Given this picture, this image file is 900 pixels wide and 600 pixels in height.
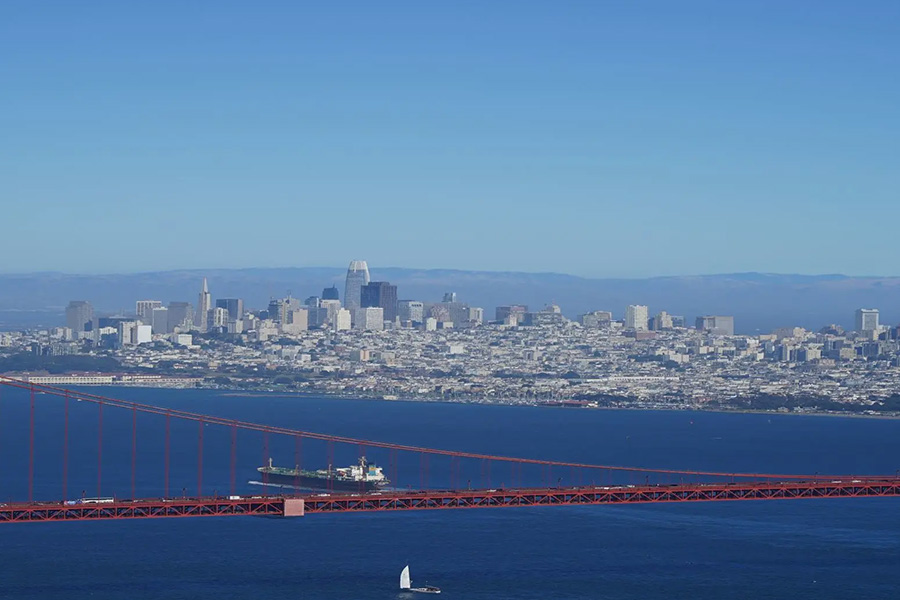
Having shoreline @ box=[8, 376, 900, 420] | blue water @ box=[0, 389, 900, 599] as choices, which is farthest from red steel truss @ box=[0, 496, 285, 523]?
shoreline @ box=[8, 376, 900, 420]

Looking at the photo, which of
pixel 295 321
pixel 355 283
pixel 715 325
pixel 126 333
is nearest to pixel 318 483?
pixel 126 333

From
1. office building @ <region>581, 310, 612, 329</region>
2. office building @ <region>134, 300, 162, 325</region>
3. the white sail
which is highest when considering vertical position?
office building @ <region>134, 300, 162, 325</region>

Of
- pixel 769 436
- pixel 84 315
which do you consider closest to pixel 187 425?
pixel 769 436

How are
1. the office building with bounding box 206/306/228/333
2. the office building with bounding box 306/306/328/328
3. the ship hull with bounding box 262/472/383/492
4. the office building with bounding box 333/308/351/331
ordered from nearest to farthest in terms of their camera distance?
the ship hull with bounding box 262/472/383/492 < the office building with bounding box 206/306/228/333 < the office building with bounding box 333/308/351/331 < the office building with bounding box 306/306/328/328

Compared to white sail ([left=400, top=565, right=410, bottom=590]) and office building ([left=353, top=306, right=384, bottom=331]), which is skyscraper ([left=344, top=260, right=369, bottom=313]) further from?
white sail ([left=400, top=565, right=410, bottom=590])

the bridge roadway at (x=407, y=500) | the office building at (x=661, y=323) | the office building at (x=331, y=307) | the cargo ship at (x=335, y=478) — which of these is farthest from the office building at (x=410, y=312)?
the bridge roadway at (x=407, y=500)

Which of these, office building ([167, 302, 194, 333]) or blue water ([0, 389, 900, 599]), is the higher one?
office building ([167, 302, 194, 333])

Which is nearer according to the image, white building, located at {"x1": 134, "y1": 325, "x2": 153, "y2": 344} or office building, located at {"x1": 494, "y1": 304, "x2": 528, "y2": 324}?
white building, located at {"x1": 134, "y1": 325, "x2": 153, "y2": 344}

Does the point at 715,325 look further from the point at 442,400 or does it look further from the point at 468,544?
the point at 468,544

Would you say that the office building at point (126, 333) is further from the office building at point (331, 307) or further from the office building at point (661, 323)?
the office building at point (661, 323)
